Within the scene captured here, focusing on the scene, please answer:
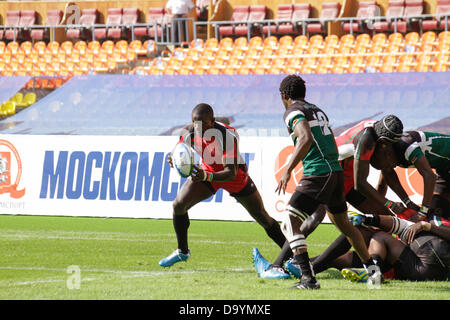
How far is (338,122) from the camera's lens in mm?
18031

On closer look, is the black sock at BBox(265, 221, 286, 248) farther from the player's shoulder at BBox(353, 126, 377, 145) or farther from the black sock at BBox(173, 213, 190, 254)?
the player's shoulder at BBox(353, 126, 377, 145)

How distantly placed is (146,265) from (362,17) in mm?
21051

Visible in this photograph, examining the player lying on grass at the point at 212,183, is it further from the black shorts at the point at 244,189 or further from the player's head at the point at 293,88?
the player's head at the point at 293,88

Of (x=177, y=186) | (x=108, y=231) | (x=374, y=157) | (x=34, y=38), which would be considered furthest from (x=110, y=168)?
(x=34, y=38)

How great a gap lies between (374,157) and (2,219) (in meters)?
8.73

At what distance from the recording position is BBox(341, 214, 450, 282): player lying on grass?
340 inches

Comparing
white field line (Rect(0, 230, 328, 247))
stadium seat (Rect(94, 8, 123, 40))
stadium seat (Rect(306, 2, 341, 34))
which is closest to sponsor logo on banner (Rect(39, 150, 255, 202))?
white field line (Rect(0, 230, 328, 247))

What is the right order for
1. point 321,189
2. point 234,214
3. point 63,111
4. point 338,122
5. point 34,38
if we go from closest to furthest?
point 321,189 → point 234,214 → point 338,122 → point 63,111 → point 34,38

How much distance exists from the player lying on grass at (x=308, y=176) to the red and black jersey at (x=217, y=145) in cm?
133

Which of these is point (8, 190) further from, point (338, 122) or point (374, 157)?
point (374, 157)

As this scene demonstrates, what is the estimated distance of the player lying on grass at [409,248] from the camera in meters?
8.63

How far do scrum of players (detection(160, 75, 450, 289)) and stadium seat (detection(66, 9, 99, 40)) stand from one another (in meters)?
25.7

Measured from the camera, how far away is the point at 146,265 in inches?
400

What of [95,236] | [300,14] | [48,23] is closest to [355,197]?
[95,236]
